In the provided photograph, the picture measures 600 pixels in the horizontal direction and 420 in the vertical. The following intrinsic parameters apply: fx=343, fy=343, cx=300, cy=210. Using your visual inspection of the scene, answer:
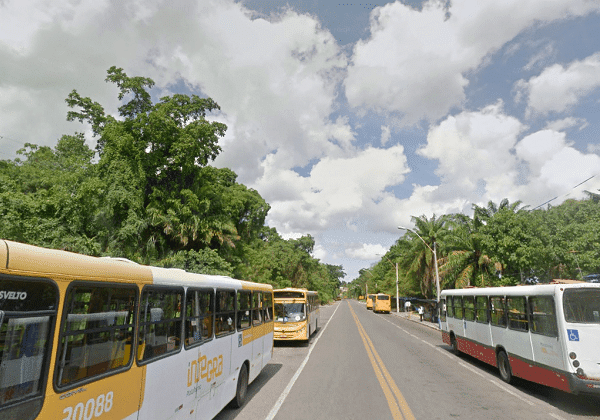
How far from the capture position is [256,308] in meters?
9.66

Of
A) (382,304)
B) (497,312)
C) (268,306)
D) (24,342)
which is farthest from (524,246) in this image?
(382,304)

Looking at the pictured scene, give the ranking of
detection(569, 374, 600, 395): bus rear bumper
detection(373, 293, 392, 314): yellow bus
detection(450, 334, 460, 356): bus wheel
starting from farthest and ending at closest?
1. detection(373, 293, 392, 314): yellow bus
2. detection(450, 334, 460, 356): bus wheel
3. detection(569, 374, 600, 395): bus rear bumper

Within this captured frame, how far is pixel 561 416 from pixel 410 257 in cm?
4149

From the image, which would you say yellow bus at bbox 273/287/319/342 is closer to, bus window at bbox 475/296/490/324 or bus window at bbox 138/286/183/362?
bus window at bbox 475/296/490/324

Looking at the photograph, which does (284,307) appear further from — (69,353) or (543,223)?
(543,223)

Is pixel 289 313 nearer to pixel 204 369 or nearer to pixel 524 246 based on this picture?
pixel 204 369

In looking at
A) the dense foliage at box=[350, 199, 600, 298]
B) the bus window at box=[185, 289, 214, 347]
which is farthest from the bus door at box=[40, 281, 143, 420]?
the dense foliage at box=[350, 199, 600, 298]

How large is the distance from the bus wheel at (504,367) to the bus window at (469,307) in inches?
84.3

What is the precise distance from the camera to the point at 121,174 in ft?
65.2

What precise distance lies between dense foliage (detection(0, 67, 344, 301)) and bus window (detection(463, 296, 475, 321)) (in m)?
14.8

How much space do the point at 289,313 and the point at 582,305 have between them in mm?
11802

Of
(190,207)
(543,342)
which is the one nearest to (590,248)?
(543,342)

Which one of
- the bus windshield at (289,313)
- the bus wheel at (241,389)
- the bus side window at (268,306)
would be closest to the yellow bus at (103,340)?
the bus wheel at (241,389)

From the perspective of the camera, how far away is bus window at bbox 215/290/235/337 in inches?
264
